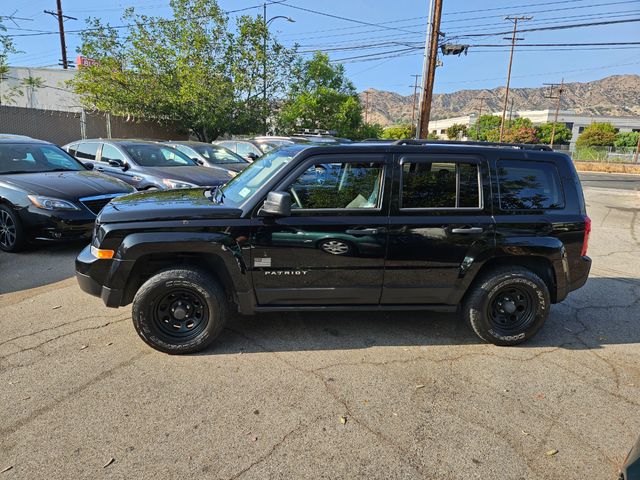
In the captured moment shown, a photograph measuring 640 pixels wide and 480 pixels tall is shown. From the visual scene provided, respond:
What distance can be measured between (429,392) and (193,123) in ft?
69.6

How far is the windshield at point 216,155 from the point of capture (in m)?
10.9

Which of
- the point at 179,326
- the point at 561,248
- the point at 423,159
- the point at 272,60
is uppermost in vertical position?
the point at 272,60

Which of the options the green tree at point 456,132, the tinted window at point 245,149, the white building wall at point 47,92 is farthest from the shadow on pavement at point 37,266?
the green tree at point 456,132

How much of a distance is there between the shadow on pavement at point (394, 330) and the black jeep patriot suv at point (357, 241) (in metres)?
0.33

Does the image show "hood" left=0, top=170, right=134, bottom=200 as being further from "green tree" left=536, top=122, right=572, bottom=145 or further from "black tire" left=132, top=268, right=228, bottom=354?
"green tree" left=536, top=122, right=572, bottom=145

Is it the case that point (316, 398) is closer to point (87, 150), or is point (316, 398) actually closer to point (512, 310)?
point (512, 310)

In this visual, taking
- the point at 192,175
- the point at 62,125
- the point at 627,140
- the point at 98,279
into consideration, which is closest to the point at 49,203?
the point at 192,175

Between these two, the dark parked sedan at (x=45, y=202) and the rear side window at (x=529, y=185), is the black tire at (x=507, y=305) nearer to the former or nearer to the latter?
the rear side window at (x=529, y=185)

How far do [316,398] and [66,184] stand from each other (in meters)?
5.34

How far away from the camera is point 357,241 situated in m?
3.50

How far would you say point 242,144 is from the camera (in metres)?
13.3

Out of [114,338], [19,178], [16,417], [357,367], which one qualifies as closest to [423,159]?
[357,367]

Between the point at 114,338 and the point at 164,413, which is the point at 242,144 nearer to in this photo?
the point at 114,338

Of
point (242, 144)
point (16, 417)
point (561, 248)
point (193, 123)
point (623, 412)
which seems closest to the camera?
point (16, 417)
